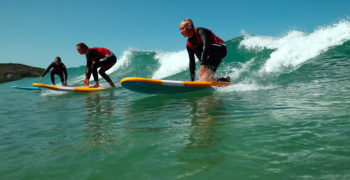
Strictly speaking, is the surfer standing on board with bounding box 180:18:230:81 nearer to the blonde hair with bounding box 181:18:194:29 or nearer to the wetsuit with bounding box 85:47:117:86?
the blonde hair with bounding box 181:18:194:29

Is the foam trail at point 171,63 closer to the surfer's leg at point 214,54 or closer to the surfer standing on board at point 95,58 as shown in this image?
the surfer standing on board at point 95,58

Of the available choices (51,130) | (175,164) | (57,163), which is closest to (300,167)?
(175,164)

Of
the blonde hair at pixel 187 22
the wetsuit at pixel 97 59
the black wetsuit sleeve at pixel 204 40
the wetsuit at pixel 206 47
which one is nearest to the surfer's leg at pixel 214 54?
the wetsuit at pixel 206 47

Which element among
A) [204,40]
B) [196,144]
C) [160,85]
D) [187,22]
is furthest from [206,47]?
[196,144]

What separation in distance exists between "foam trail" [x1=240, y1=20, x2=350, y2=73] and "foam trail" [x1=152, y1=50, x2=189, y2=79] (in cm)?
544

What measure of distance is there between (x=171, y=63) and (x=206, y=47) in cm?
1263

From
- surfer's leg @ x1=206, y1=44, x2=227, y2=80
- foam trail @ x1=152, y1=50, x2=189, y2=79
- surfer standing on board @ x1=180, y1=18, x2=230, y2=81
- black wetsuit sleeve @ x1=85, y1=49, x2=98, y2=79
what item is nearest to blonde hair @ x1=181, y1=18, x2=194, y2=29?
surfer standing on board @ x1=180, y1=18, x2=230, y2=81

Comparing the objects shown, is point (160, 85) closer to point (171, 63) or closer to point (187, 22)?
point (187, 22)

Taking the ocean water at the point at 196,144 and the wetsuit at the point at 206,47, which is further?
the wetsuit at the point at 206,47

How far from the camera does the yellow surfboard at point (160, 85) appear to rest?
593 cm

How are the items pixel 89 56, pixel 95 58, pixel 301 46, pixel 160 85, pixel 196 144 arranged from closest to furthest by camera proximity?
pixel 196 144 → pixel 160 85 → pixel 89 56 → pixel 95 58 → pixel 301 46

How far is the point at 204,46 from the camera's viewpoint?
20.5 ft

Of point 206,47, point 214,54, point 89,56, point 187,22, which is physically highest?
point 187,22

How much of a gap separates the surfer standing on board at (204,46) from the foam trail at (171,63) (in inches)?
380
